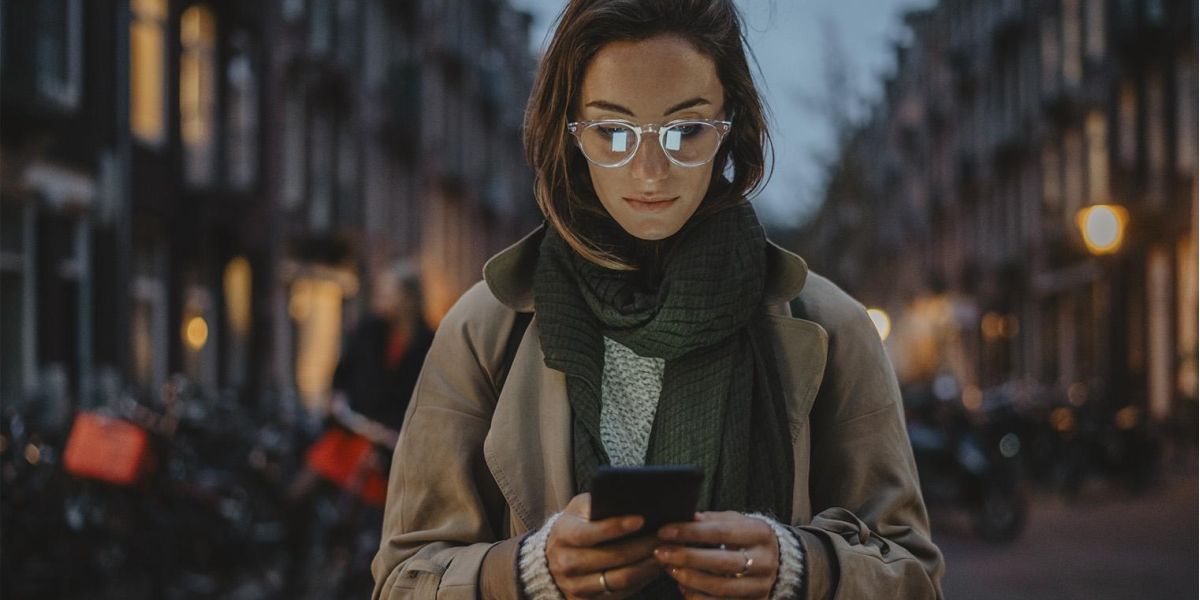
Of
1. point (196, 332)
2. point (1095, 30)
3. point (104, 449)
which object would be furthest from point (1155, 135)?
point (104, 449)

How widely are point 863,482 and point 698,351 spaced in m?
0.28

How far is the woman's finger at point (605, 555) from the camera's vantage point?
168cm

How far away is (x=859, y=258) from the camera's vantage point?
34.8 meters

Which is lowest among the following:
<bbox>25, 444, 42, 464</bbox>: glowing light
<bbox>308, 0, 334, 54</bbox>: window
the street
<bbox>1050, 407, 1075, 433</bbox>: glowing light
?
the street

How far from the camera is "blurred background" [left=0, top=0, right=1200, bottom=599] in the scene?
803 cm

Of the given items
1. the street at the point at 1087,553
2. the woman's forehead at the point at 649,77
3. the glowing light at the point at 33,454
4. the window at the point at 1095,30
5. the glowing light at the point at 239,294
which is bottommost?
the street at the point at 1087,553

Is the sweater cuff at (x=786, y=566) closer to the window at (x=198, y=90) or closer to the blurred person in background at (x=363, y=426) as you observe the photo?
the blurred person in background at (x=363, y=426)

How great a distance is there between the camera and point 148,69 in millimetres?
15953

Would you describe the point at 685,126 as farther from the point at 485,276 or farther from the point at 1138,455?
the point at 1138,455

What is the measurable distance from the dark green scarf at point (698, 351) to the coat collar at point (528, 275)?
0.03 m

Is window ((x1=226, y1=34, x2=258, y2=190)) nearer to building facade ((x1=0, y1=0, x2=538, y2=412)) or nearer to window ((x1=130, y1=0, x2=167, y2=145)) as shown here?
building facade ((x1=0, y1=0, x2=538, y2=412))

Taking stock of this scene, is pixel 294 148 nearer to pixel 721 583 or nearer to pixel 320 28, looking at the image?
pixel 320 28

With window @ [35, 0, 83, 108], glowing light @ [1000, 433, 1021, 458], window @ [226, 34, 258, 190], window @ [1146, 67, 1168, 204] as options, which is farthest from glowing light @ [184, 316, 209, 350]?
window @ [1146, 67, 1168, 204]

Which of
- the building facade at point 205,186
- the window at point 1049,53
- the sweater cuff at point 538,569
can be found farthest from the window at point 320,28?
the sweater cuff at point 538,569
